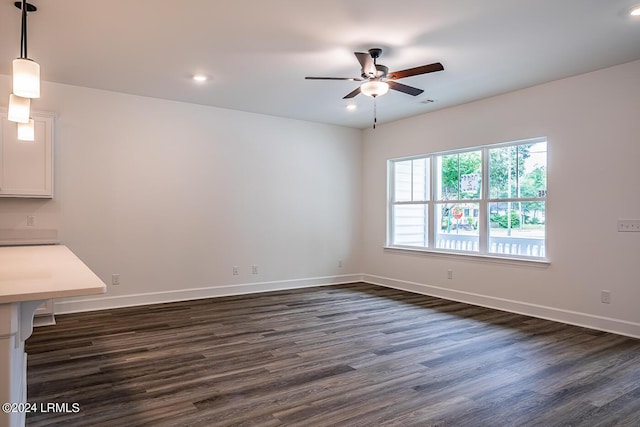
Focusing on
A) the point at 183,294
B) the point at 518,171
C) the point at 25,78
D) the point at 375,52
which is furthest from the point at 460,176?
the point at 25,78

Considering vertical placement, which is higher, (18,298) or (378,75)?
(378,75)

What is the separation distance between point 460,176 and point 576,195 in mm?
1575

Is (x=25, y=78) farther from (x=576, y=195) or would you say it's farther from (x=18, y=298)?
(x=576, y=195)

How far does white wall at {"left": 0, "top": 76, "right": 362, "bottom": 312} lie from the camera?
484 cm

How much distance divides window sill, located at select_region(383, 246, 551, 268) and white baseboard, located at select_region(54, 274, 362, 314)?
114 centimetres

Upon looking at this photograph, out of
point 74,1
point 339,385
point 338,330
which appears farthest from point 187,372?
point 74,1

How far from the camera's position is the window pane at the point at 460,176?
554 centimetres

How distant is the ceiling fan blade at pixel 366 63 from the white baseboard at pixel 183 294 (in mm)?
3555

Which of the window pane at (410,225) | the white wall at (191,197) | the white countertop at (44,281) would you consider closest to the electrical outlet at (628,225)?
the window pane at (410,225)

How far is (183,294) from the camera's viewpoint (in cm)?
548

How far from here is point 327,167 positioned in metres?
6.80

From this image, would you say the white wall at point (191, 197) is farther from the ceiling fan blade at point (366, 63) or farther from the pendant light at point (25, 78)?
the pendant light at point (25, 78)

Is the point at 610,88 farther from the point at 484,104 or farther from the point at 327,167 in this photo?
the point at 327,167

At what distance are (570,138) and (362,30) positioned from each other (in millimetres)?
2678
